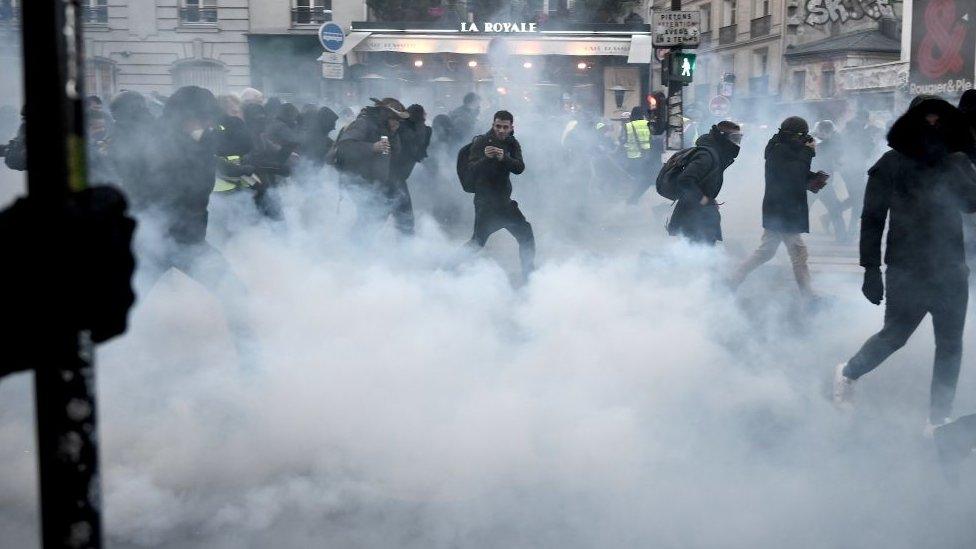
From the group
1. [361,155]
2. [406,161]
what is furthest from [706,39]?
[361,155]

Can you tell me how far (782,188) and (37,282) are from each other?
7.11 m

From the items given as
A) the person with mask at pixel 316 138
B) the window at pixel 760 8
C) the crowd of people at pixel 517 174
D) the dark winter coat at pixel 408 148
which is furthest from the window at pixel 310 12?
the person with mask at pixel 316 138

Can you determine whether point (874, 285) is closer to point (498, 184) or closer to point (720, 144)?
point (720, 144)

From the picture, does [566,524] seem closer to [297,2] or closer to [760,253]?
[760,253]

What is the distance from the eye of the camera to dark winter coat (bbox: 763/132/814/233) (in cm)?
804

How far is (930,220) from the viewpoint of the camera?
15.4ft

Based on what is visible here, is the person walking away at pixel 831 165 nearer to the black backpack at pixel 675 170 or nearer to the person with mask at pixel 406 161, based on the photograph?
the person with mask at pixel 406 161

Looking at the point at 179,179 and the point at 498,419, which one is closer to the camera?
the point at 498,419

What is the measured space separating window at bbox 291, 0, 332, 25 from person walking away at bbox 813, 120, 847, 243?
21700 millimetres

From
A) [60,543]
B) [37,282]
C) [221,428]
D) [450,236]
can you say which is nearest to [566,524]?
[221,428]

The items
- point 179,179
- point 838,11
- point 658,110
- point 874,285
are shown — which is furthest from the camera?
point 838,11

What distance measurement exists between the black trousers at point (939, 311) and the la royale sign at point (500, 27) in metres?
25.1

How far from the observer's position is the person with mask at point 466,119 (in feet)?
47.6

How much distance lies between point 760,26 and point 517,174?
38821mm
